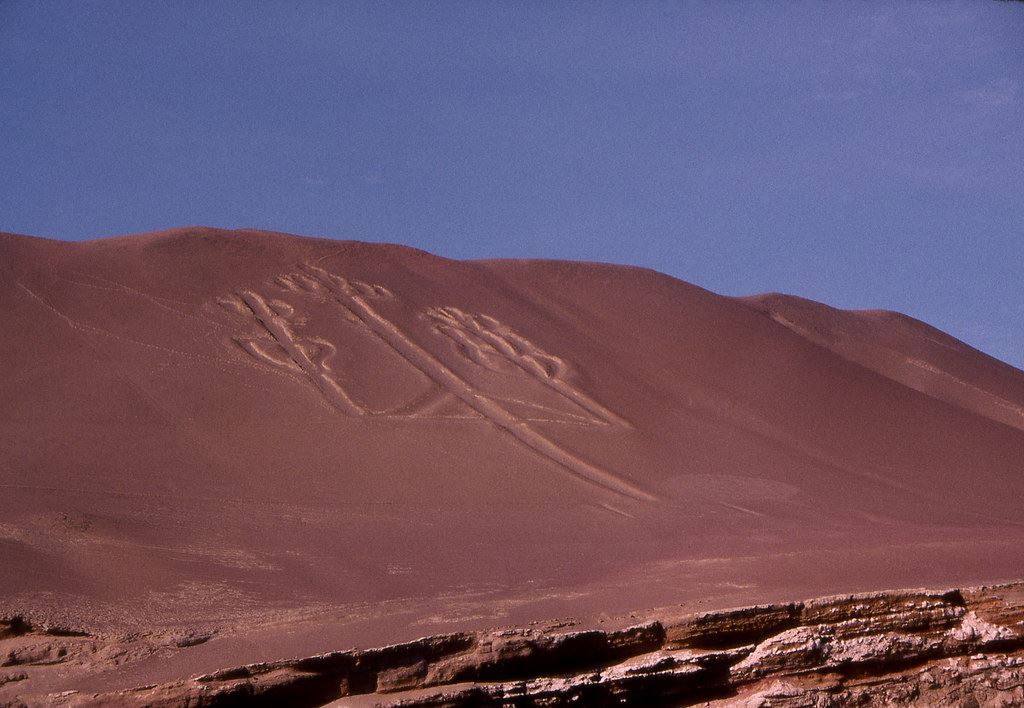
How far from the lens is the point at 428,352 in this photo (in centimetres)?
1522

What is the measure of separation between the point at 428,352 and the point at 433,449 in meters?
2.93

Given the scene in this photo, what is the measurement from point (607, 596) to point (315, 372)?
746 cm

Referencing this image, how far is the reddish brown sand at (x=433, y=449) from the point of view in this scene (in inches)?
310

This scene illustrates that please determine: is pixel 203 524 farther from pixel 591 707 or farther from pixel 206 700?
pixel 591 707

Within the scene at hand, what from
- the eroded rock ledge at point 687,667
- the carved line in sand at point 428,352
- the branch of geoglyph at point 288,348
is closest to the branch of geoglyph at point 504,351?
the carved line in sand at point 428,352

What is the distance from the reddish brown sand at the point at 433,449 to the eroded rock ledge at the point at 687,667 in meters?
0.55

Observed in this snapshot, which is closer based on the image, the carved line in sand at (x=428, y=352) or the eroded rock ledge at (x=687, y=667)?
the eroded rock ledge at (x=687, y=667)

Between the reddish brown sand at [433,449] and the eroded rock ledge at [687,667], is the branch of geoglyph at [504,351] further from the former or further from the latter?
the eroded rock ledge at [687,667]

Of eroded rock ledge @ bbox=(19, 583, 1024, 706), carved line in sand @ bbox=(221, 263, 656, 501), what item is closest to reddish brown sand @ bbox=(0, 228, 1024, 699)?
carved line in sand @ bbox=(221, 263, 656, 501)

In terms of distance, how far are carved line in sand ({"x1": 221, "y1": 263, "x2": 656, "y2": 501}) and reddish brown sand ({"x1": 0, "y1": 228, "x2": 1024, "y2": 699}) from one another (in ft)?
0.19

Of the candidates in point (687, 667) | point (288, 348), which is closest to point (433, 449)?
point (288, 348)

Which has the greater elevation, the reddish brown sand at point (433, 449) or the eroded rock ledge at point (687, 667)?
the reddish brown sand at point (433, 449)

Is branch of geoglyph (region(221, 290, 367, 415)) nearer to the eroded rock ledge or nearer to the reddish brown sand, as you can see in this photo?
the reddish brown sand

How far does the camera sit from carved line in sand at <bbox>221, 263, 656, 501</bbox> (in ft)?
42.9
